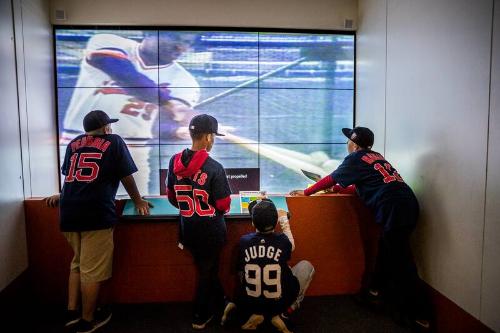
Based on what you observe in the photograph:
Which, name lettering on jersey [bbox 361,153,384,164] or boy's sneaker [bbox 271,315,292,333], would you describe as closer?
boy's sneaker [bbox 271,315,292,333]

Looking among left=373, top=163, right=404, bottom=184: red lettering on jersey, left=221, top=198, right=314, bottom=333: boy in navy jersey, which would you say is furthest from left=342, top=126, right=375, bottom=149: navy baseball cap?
left=221, top=198, right=314, bottom=333: boy in navy jersey

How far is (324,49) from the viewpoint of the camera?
12.9ft

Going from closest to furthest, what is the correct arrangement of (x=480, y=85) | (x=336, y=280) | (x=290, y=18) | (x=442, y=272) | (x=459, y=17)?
(x=480, y=85), (x=459, y=17), (x=442, y=272), (x=336, y=280), (x=290, y=18)

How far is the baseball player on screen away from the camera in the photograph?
12.1ft

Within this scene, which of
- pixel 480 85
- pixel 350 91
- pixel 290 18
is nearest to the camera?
pixel 480 85

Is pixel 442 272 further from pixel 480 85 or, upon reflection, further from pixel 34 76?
pixel 34 76

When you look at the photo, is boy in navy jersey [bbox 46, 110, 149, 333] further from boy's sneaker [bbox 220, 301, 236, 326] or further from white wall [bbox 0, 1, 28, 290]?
boy's sneaker [bbox 220, 301, 236, 326]

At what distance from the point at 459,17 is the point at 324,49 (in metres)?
1.77

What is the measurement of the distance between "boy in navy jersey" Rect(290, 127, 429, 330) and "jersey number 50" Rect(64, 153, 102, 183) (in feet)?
5.52

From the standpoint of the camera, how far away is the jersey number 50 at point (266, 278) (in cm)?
226

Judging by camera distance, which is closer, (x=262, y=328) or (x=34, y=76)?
(x=262, y=328)

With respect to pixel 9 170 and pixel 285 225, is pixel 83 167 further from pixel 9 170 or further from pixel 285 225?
pixel 285 225

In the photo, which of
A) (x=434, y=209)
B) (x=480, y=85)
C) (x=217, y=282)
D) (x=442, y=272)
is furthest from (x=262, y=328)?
(x=480, y=85)

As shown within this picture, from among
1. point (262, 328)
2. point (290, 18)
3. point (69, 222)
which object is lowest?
point (262, 328)
